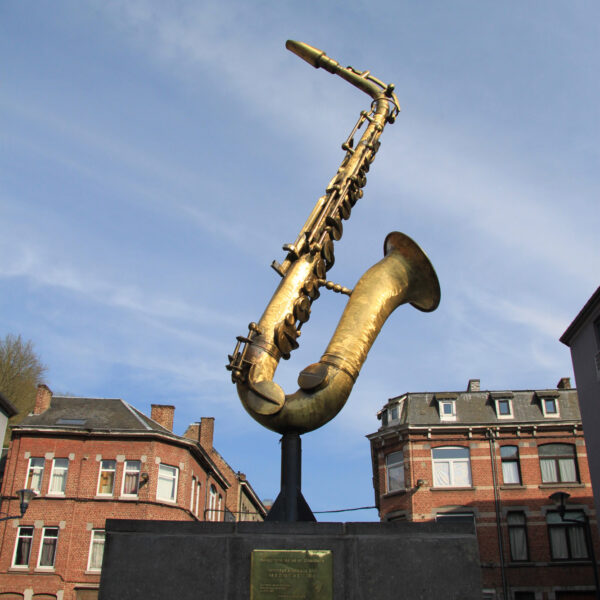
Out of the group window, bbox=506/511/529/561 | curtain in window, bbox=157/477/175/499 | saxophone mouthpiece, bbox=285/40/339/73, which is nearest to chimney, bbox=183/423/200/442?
curtain in window, bbox=157/477/175/499

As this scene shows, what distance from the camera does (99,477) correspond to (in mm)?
30922

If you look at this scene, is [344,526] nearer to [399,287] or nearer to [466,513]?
[399,287]

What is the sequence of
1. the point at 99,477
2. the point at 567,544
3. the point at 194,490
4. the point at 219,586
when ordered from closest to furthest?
the point at 219,586 < the point at 567,544 < the point at 99,477 < the point at 194,490

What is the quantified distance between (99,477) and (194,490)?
588 centimetres

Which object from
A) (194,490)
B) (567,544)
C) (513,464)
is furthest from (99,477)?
(567,544)

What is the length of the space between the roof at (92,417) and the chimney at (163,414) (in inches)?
19.6

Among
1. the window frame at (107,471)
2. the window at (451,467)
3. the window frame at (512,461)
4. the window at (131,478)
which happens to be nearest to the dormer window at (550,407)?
A: the window frame at (512,461)

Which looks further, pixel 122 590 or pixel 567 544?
pixel 567 544

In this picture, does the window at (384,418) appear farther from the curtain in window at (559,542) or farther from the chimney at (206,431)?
the chimney at (206,431)

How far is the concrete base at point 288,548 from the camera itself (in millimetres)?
6109

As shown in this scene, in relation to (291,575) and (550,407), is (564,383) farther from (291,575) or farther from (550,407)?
(291,575)

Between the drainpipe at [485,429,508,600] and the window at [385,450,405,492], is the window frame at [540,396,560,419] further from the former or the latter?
the window at [385,450,405,492]

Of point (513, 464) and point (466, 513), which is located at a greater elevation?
point (513, 464)

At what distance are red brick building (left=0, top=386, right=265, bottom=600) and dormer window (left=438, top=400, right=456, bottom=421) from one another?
12396mm
